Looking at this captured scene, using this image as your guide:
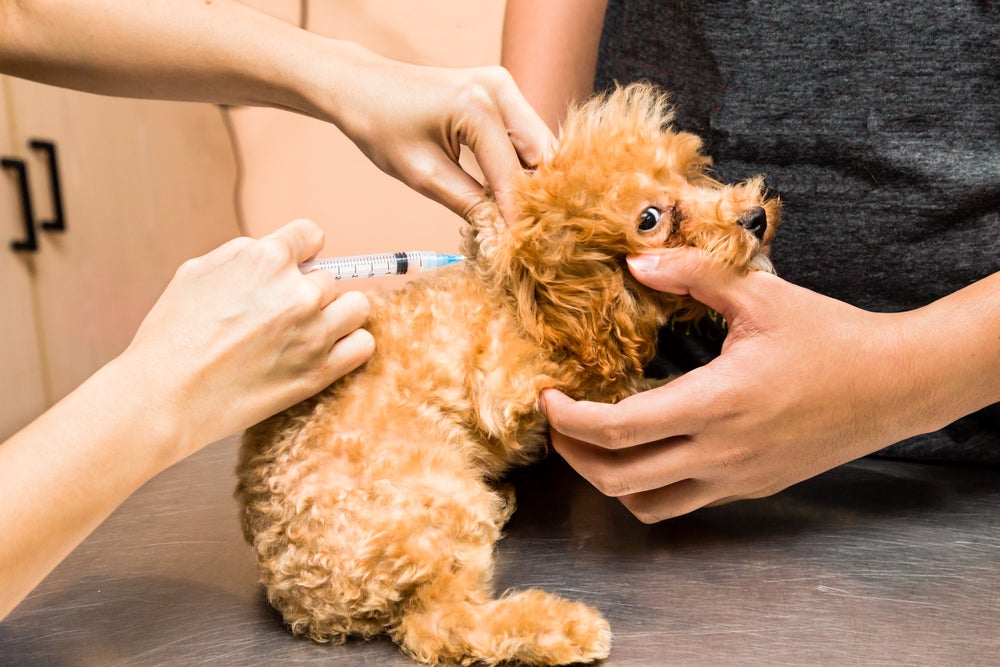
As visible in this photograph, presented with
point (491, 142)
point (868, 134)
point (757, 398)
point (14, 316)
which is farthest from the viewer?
point (14, 316)

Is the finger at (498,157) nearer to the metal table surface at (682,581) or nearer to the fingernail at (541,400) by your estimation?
the fingernail at (541,400)

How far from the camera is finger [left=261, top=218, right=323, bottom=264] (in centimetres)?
74

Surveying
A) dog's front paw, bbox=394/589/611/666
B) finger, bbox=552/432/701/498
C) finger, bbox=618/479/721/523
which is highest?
finger, bbox=552/432/701/498

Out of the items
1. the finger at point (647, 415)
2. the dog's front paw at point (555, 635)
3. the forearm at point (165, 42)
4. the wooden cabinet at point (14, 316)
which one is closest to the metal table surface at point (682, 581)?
the dog's front paw at point (555, 635)

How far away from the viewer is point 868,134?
36.8 inches

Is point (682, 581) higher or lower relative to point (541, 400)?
lower

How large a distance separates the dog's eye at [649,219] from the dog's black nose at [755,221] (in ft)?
0.26

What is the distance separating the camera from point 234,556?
870 mm

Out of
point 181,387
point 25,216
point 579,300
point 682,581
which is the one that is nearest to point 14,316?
point 25,216

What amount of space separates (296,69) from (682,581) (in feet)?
2.22

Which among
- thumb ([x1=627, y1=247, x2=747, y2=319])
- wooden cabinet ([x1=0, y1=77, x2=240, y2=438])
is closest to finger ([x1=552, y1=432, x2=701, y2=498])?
thumb ([x1=627, y1=247, x2=747, y2=319])

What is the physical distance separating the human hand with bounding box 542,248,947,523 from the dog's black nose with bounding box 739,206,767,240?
0.18ft

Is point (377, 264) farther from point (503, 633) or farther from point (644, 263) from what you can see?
point (503, 633)

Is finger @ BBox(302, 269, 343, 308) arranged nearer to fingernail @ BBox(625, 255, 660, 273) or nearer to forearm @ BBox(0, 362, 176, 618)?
forearm @ BBox(0, 362, 176, 618)
